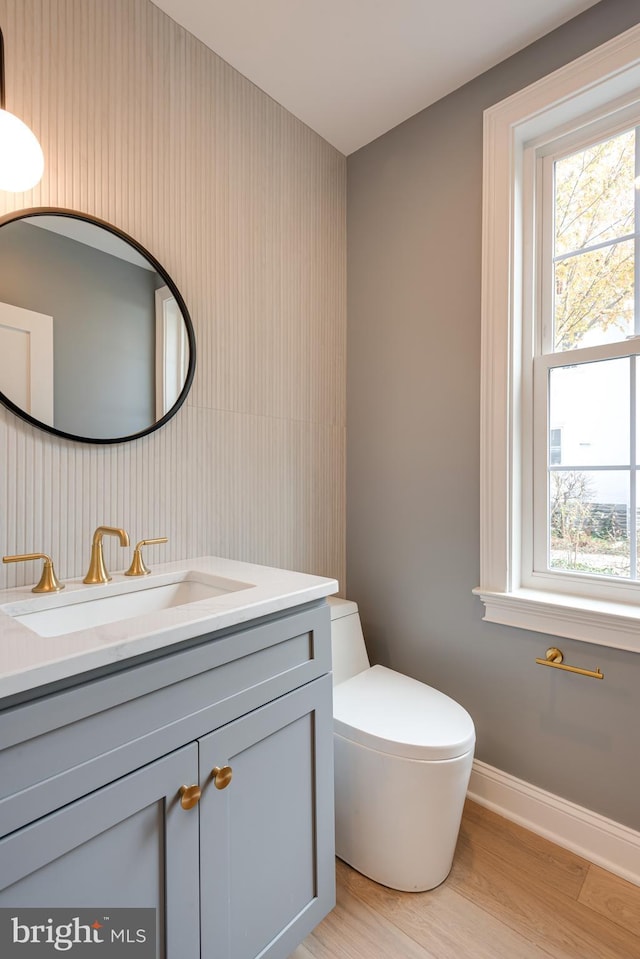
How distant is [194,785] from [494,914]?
0.97m

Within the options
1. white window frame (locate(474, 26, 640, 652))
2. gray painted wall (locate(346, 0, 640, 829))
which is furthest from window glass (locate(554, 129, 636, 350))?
gray painted wall (locate(346, 0, 640, 829))

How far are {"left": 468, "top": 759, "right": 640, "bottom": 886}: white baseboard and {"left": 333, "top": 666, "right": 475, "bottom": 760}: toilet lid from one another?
400 millimetres

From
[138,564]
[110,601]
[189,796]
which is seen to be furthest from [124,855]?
A: [138,564]

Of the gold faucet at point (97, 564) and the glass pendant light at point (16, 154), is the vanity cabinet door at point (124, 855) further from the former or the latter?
the glass pendant light at point (16, 154)

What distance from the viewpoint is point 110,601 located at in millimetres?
1117

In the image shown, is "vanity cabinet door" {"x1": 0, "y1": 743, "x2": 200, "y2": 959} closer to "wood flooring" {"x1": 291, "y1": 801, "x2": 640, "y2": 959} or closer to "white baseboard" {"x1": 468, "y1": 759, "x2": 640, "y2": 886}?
"wood flooring" {"x1": 291, "y1": 801, "x2": 640, "y2": 959}

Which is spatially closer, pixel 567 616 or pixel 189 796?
pixel 189 796

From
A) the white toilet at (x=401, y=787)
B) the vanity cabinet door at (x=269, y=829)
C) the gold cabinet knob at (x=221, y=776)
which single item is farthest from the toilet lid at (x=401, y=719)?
the gold cabinet knob at (x=221, y=776)

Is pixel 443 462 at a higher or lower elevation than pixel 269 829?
higher

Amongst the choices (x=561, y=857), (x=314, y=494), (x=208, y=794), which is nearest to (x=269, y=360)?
(x=314, y=494)

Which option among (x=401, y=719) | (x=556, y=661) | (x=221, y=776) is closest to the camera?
(x=221, y=776)

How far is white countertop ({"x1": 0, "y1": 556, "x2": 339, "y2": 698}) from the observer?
642 mm

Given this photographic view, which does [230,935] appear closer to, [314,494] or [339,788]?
[339,788]

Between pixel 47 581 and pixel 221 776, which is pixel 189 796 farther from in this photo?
pixel 47 581
